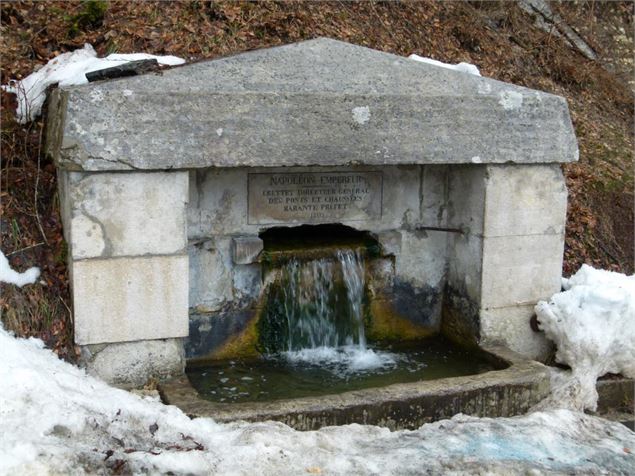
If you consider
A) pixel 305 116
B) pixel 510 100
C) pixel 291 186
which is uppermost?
pixel 510 100

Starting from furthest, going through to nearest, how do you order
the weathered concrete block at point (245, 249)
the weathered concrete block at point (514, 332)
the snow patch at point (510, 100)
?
the weathered concrete block at point (514, 332)
the weathered concrete block at point (245, 249)
the snow patch at point (510, 100)

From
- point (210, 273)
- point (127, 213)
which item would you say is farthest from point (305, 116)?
point (210, 273)

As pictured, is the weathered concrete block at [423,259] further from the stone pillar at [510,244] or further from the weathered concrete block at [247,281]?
the weathered concrete block at [247,281]

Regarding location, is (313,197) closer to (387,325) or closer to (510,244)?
(387,325)

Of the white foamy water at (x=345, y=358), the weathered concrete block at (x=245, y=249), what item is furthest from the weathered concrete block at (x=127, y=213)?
the white foamy water at (x=345, y=358)

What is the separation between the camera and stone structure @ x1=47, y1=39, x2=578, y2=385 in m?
4.24

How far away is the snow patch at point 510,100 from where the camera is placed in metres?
5.02

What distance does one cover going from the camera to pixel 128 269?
4.32m

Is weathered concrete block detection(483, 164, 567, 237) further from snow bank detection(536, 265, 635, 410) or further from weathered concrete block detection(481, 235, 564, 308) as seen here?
snow bank detection(536, 265, 635, 410)

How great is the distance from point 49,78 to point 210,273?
5.73 ft

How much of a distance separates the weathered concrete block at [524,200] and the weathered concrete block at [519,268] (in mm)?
70

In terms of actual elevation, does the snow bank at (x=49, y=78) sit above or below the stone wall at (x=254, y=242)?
above

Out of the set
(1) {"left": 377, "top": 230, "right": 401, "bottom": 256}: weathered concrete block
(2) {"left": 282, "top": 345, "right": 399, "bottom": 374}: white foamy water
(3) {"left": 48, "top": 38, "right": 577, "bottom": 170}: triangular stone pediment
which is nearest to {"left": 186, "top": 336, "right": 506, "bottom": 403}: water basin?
(2) {"left": 282, "top": 345, "right": 399, "bottom": 374}: white foamy water

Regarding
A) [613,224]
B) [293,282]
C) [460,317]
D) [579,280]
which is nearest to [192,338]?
[293,282]
